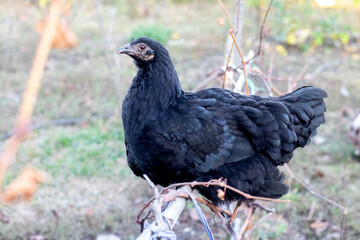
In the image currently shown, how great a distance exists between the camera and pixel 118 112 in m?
5.64

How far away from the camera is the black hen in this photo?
224 cm

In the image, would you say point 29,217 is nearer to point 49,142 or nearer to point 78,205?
point 78,205

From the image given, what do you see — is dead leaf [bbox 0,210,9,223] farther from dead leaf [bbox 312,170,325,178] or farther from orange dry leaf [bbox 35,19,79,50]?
orange dry leaf [bbox 35,19,79,50]

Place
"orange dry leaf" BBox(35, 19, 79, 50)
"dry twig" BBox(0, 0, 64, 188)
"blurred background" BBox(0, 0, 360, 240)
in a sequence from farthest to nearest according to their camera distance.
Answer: "orange dry leaf" BBox(35, 19, 79, 50)
"blurred background" BBox(0, 0, 360, 240)
"dry twig" BBox(0, 0, 64, 188)

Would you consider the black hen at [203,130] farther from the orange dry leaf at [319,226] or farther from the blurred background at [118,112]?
the orange dry leaf at [319,226]

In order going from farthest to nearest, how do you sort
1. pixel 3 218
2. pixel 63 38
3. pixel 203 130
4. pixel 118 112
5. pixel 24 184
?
pixel 63 38, pixel 118 112, pixel 3 218, pixel 203 130, pixel 24 184

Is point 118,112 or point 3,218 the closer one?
point 3,218

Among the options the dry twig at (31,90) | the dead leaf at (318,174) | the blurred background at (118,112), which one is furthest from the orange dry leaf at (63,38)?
the dry twig at (31,90)

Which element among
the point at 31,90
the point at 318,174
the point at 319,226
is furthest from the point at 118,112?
the point at 31,90

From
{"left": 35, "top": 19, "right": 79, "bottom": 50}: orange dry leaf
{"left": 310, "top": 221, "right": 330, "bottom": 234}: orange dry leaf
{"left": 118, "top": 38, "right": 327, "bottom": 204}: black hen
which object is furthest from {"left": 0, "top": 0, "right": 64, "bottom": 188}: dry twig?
{"left": 35, "top": 19, "right": 79, "bottom": 50}: orange dry leaf

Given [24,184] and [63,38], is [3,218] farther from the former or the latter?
[63,38]

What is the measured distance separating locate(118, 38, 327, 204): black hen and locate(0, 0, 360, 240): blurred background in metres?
0.46

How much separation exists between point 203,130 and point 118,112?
11.4ft

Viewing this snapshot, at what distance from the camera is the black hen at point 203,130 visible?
2.24 m
